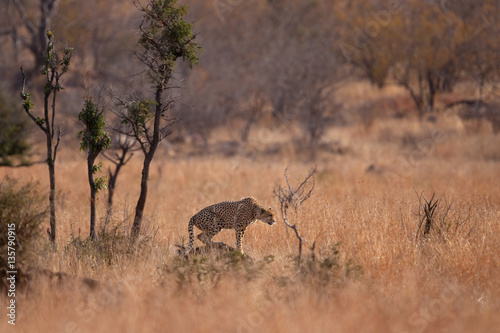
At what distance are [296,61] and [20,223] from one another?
903 inches

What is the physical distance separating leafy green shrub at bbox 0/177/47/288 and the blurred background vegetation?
15.2 m

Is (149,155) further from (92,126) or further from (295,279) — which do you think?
(295,279)

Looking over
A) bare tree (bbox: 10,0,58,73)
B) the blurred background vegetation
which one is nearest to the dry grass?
the blurred background vegetation

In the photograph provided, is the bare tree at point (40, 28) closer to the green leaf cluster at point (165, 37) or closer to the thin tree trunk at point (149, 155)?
the green leaf cluster at point (165, 37)

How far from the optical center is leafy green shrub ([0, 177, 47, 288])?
6.45 metres

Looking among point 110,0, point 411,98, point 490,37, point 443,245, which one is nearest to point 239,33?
point 110,0

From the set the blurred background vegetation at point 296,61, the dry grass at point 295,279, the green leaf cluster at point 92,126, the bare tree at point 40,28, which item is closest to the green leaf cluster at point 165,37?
the green leaf cluster at point 92,126

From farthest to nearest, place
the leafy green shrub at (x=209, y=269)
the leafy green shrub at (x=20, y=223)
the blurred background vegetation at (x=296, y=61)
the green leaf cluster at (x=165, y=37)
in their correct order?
the blurred background vegetation at (x=296, y=61)
the green leaf cluster at (x=165, y=37)
the leafy green shrub at (x=20, y=223)
the leafy green shrub at (x=209, y=269)

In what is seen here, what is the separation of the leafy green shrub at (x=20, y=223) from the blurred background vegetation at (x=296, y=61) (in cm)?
1522

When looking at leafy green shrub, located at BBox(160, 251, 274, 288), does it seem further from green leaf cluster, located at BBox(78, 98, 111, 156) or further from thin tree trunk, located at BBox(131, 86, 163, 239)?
green leaf cluster, located at BBox(78, 98, 111, 156)

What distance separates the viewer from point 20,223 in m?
6.50

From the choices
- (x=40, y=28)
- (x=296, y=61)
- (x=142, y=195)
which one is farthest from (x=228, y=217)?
(x=40, y=28)

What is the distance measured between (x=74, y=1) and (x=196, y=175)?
24803mm

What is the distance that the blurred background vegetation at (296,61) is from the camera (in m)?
25.7
